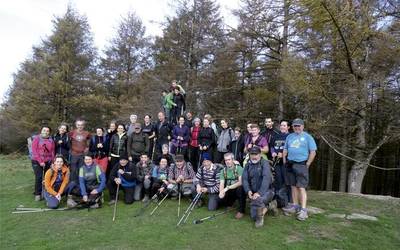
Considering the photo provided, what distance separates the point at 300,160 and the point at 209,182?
2178 millimetres

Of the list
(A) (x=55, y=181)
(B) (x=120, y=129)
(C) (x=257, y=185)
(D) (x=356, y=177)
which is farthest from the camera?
(D) (x=356, y=177)

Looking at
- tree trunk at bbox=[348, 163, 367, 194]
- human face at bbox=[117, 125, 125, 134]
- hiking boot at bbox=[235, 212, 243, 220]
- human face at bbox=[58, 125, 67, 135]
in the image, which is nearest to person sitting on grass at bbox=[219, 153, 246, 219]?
hiking boot at bbox=[235, 212, 243, 220]

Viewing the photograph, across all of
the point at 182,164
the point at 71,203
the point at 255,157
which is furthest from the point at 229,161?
the point at 71,203

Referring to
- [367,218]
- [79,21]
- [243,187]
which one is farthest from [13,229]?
[79,21]

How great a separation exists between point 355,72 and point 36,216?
9290 millimetres

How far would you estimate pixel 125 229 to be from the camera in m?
6.70

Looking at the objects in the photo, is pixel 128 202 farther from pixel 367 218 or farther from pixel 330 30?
pixel 330 30

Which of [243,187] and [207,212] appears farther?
[207,212]

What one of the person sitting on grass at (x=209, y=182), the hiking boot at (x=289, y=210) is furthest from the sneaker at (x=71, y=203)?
the hiking boot at (x=289, y=210)

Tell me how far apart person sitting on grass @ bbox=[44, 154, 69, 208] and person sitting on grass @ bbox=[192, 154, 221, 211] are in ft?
10.6

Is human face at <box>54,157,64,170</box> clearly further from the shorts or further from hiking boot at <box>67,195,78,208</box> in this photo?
the shorts

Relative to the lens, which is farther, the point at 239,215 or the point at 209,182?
the point at 209,182

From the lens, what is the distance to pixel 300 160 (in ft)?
23.2

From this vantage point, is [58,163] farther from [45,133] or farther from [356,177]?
[356,177]
